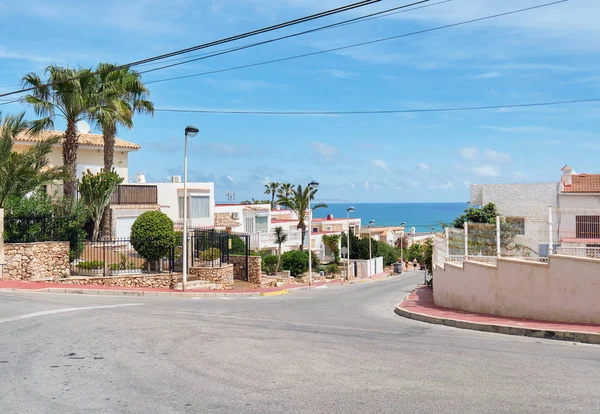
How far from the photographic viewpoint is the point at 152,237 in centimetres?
2548

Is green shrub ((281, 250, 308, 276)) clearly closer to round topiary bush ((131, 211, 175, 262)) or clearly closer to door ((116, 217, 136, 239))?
door ((116, 217, 136, 239))

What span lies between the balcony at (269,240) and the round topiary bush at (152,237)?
28.4 meters

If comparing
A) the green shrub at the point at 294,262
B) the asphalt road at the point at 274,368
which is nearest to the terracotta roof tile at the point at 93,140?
the green shrub at the point at 294,262

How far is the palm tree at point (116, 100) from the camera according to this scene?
1270 inches

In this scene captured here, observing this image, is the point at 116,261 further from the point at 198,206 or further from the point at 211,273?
the point at 198,206

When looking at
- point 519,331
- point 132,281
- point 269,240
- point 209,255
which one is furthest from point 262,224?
point 519,331

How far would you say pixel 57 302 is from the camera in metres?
16.5

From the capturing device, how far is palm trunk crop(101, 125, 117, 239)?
35219 millimetres

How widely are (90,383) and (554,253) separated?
407 inches

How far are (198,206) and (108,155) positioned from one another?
15063 mm

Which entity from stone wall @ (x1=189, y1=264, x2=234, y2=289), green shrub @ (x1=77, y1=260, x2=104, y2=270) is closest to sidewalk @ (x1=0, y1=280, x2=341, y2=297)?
green shrub @ (x1=77, y1=260, x2=104, y2=270)

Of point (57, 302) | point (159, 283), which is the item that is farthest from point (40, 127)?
point (57, 302)

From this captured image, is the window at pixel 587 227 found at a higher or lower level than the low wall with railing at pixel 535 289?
higher

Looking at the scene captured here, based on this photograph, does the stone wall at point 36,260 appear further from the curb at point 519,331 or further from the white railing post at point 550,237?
the white railing post at point 550,237
